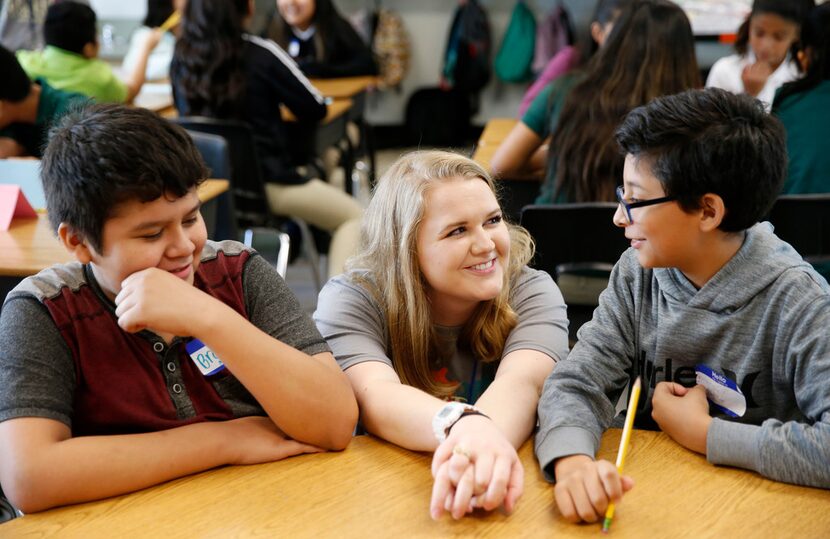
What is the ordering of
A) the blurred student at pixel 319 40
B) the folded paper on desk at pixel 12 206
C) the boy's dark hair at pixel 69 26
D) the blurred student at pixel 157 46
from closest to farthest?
the folded paper on desk at pixel 12 206 → the boy's dark hair at pixel 69 26 → the blurred student at pixel 157 46 → the blurred student at pixel 319 40

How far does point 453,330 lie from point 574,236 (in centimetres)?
81

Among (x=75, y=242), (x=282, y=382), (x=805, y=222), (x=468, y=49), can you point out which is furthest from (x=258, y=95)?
(x=468, y=49)

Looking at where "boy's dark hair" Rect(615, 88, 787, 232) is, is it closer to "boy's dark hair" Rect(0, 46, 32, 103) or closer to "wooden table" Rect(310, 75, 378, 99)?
"boy's dark hair" Rect(0, 46, 32, 103)

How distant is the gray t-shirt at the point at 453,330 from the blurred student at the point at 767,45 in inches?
81.0

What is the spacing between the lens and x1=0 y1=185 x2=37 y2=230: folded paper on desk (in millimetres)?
2410

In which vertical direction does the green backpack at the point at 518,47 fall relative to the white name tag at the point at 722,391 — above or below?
below

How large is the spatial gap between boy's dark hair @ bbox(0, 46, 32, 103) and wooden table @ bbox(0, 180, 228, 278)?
64 centimetres

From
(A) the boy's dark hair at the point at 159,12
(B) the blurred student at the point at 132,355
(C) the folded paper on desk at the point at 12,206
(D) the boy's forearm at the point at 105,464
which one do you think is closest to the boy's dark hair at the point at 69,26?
(C) the folded paper on desk at the point at 12,206

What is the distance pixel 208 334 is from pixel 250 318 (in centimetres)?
20

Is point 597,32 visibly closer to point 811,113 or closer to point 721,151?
point 811,113

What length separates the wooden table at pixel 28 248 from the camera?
2.08 m

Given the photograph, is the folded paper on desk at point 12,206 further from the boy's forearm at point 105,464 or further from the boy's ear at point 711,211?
the boy's ear at point 711,211

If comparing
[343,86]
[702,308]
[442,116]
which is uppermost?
[702,308]

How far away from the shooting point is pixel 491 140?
361cm
